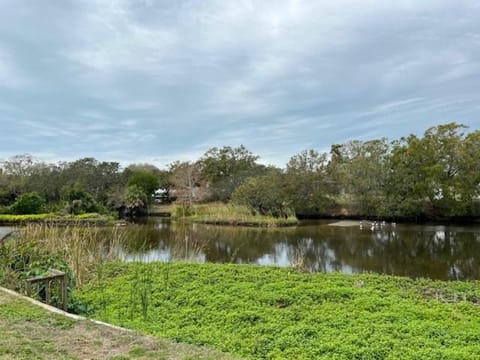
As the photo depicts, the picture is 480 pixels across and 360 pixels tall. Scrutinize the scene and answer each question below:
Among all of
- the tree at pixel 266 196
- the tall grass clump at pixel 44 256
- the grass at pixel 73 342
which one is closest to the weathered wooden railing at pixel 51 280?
the tall grass clump at pixel 44 256

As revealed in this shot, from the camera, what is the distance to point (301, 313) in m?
4.18

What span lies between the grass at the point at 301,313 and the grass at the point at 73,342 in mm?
322

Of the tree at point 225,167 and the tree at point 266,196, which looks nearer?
the tree at point 266,196

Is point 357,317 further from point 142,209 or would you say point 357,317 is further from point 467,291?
point 142,209

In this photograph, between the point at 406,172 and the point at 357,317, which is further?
the point at 406,172

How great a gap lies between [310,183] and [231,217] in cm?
573

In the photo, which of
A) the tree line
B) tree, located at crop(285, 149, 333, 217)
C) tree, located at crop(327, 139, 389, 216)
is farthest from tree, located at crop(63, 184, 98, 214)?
tree, located at crop(327, 139, 389, 216)

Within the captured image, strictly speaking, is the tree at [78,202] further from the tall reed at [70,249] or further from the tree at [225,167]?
the tall reed at [70,249]

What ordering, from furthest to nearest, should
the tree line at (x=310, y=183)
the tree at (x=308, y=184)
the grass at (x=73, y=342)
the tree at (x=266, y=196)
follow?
the tree at (x=308, y=184)
the tree at (x=266, y=196)
the tree line at (x=310, y=183)
the grass at (x=73, y=342)

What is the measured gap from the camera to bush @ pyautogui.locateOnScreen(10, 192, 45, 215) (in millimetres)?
23266

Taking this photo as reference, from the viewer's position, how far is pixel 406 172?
2192 centimetres

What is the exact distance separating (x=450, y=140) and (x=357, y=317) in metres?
19.8

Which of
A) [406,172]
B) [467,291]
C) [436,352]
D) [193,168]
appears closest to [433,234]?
[406,172]

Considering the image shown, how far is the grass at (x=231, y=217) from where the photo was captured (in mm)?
20406
